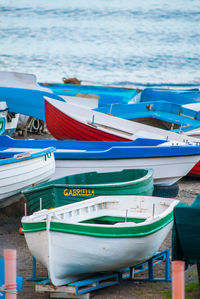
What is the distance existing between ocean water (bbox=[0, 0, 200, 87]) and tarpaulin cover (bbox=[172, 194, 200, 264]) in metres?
31.5

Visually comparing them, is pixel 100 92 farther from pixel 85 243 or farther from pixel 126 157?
pixel 85 243

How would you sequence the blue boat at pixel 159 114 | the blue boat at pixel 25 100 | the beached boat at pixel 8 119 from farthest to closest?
the blue boat at pixel 25 100
the blue boat at pixel 159 114
the beached boat at pixel 8 119

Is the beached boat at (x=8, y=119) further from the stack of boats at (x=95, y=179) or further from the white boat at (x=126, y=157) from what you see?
the white boat at (x=126, y=157)

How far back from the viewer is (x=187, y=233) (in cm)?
580

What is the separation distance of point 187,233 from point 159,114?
27.7ft

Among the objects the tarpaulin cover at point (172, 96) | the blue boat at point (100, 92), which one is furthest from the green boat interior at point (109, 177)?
the tarpaulin cover at point (172, 96)

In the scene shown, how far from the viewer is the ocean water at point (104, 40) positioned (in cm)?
4216

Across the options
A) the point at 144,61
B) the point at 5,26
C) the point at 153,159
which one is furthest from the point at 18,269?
the point at 5,26

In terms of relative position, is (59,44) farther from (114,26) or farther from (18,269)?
(18,269)

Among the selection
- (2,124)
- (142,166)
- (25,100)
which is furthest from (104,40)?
(142,166)

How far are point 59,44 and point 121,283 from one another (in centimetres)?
5197

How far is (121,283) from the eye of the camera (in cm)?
661

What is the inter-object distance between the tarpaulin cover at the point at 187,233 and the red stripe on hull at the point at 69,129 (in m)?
5.85

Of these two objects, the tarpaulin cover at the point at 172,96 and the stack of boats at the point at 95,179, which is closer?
the stack of boats at the point at 95,179
